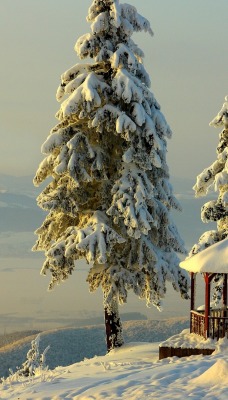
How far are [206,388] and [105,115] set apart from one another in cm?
1455

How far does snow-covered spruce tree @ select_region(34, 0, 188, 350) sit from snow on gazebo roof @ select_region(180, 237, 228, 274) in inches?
108

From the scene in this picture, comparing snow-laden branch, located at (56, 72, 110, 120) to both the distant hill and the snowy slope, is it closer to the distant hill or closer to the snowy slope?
the snowy slope


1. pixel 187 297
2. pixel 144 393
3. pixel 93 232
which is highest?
pixel 93 232

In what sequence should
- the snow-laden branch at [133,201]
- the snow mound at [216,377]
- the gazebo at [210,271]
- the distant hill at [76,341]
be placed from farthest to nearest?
the distant hill at [76,341]
the snow-laden branch at [133,201]
the gazebo at [210,271]
the snow mound at [216,377]

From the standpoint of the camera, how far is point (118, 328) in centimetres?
2797

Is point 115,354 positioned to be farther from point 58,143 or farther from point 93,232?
point 58,143

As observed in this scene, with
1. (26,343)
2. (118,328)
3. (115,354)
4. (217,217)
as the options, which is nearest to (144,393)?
(115,354)

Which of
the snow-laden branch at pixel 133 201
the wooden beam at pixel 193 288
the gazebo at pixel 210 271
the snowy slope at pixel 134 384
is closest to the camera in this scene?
the snowy slope at pixel 134 384

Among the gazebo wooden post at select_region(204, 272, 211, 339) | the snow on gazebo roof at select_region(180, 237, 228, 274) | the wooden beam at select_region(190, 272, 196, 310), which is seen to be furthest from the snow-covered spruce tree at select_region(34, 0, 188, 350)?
the gazebo wooden post at select_region(204, 272, 211, 339)

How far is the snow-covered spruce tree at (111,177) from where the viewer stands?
2609 cm

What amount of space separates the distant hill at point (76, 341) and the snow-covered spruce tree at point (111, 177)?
50.6 feet

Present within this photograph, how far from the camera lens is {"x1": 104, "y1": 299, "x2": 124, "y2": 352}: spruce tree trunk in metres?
27.7

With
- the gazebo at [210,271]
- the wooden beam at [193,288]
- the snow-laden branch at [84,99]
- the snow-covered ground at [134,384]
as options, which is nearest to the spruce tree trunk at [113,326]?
the wooden beam at [193,288]

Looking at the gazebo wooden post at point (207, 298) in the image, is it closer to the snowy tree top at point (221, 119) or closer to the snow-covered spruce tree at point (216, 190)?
the snow-covered spruce tree at point (216, 190)
